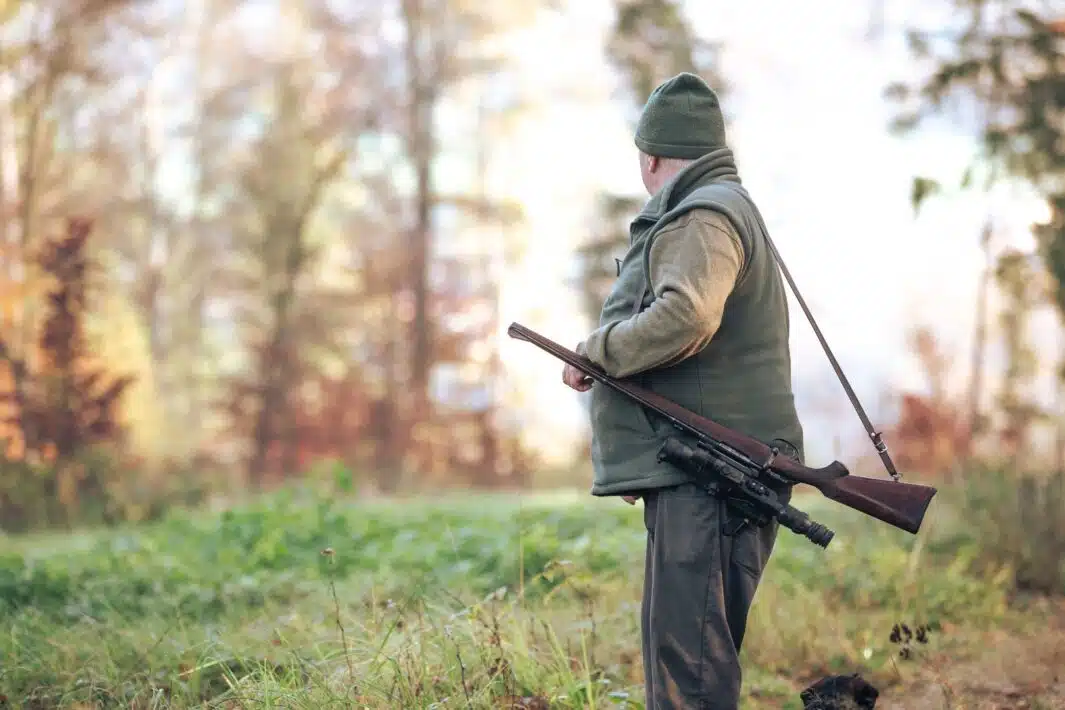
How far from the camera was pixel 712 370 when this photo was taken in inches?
118

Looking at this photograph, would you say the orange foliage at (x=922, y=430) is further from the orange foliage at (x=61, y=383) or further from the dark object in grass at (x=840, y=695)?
the dark object in grass at (x=840, y=695)

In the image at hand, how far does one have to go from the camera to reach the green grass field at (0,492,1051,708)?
3666mm

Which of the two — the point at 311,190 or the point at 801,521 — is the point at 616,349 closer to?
the point at 801,521

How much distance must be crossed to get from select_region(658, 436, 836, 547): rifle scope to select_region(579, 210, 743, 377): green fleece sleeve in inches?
10.0

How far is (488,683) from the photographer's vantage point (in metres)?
3.50

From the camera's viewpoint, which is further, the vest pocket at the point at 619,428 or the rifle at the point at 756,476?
the vest pocket at the point at 619,428

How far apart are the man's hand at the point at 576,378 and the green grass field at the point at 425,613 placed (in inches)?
32.1

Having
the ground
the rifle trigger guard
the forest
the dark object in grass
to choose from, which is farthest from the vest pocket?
the ground

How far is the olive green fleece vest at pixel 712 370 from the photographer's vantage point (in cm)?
295

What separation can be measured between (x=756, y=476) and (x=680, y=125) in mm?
1039

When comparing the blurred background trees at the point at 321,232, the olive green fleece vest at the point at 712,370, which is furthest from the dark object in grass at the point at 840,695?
the blurred background trees at the point at 321,232

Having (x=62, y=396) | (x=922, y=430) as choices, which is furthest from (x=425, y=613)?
(x=922, y=430)

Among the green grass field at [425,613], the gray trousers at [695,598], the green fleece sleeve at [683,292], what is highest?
the green fleece sleeve at [683,292]

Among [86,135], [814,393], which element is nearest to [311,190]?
[86,135]
